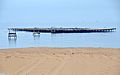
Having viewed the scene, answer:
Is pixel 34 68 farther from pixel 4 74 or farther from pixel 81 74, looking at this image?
pixel 81 74

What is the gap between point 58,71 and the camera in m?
6.38

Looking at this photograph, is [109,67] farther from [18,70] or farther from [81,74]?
[18,70]

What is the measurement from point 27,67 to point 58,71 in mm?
879

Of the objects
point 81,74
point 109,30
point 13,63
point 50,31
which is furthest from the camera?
point 109,30

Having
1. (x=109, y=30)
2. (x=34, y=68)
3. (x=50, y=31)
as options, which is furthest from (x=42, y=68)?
(x=109, y=30)

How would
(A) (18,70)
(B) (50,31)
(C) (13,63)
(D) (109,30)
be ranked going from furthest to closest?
(D) (109,30) → (B) (50,31) → (C) (13,63) → (A) (18,70)

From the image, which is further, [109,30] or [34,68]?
[109,30]

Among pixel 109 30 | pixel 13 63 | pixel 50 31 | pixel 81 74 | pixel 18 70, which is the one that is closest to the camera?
pixel 81 74

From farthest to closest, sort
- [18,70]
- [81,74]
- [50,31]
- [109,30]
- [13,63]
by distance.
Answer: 1. [109,30]
2. [50,31]
3. [13,63]
4. [18,70]
5. [81,74]

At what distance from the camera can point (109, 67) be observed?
266 inches

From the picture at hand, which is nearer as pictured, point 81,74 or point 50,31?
point 81,74

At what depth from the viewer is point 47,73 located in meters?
6.25

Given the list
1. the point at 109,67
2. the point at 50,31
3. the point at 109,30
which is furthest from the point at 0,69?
the point at 109,30

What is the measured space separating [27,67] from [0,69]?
59 cm
